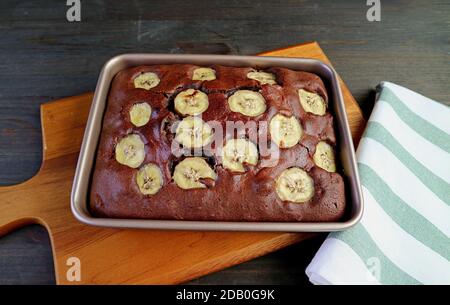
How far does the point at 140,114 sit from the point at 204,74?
0.90 feet

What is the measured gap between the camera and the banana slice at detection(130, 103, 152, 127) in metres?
1.19

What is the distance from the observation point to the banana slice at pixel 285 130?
1.16 meters

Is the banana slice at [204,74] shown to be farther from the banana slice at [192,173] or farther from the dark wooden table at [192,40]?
the dark wooden table at [192,40]

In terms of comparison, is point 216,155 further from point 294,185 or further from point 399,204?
point 399,204

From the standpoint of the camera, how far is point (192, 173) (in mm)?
1104

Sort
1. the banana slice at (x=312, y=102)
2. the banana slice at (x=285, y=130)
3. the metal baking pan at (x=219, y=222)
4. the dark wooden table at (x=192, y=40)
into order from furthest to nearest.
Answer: the dark wooden table at (x=192, y=40), the banana slice at (x=312, y=102), the banana slice at (x=285, y=130), the metal baking pan at (x=219, y=222)

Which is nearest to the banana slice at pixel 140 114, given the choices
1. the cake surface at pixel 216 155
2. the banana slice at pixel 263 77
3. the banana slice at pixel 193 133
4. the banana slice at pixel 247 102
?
the cake surface at pixel 216 155

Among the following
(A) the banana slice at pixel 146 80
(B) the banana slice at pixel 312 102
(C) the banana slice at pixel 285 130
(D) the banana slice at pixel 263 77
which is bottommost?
(C) the banana slice at pixel 285 130

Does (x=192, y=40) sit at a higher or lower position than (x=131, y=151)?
higher

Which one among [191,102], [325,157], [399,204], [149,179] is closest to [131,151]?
[149,179]

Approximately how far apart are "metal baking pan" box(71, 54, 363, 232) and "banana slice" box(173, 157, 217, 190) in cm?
11

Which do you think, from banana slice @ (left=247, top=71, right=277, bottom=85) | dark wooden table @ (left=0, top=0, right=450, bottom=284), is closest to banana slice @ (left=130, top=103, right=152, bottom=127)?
banana slice @ (left=247, top=71, right=277, bottom=85)

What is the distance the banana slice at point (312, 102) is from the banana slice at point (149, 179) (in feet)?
1.74

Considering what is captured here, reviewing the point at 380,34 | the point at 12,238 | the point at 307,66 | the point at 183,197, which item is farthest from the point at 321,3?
the point at 12,238
